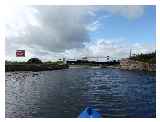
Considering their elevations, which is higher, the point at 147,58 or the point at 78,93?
the point at 147,58

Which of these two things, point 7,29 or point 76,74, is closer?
point 7,29

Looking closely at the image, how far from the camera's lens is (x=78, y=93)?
124 inches

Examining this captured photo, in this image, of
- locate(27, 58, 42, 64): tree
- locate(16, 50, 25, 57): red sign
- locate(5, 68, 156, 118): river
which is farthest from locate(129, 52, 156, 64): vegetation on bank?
locate(16, 50, 25, 57): red sign

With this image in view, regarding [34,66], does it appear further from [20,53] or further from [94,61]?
[94,61]

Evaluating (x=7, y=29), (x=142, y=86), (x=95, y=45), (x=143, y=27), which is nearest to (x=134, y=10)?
(x=143, y=27)

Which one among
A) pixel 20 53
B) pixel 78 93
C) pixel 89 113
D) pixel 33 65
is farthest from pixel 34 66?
pixel 89 113

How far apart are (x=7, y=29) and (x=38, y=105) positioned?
657 mm

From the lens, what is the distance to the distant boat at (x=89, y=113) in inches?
117

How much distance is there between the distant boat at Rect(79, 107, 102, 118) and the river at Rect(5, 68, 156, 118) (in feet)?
0.12

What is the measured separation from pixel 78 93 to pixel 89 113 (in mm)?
223

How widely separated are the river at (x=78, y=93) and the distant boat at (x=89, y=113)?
4 centimetres

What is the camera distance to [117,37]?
3.07m
